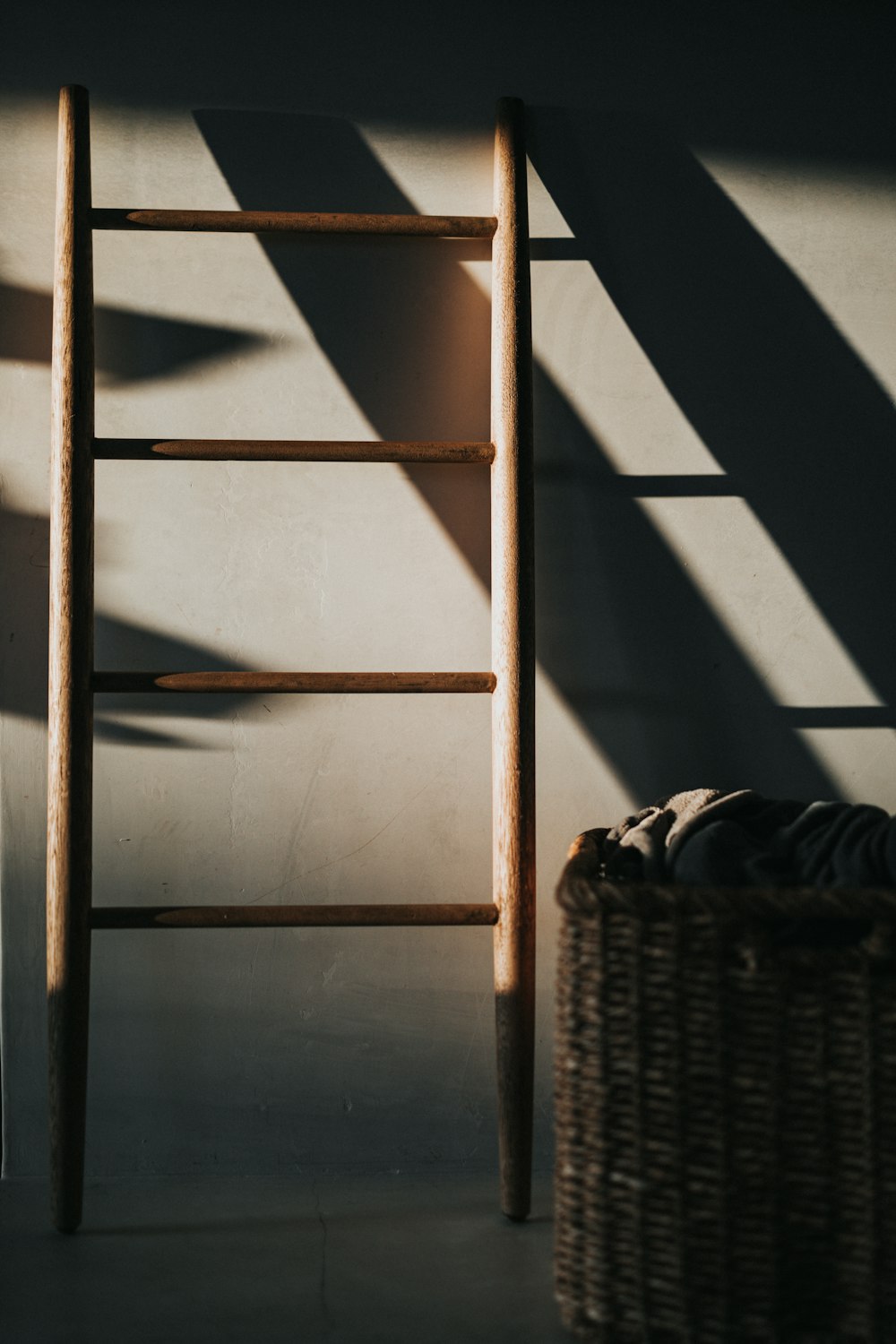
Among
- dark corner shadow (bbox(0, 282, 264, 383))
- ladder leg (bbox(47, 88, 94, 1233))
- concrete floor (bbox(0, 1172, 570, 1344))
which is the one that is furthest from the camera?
dark corner shadow (bbox(0, 282, 264, 383))

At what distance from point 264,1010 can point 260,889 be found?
16 centimetres

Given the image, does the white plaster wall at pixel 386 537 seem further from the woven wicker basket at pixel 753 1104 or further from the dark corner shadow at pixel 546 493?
the woven wicker basket at pixel 753 1104

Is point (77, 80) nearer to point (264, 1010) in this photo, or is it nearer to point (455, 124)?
point (455, 124)

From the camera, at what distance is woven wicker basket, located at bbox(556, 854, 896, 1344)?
3.03 ft

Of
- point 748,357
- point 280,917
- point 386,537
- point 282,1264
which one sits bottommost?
point 282,1264

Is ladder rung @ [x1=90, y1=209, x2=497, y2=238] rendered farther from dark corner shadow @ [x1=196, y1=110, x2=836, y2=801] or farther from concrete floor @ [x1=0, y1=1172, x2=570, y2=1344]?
concrete floor @ [x1=0, y1=1172, x2=570, y2=1344]

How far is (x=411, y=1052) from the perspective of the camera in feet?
4.78

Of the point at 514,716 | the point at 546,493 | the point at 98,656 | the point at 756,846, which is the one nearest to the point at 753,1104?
the point at 756,846

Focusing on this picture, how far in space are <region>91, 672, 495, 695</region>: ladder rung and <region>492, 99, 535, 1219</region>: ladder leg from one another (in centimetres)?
6

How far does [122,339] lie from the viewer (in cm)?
143

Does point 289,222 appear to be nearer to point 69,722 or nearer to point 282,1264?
point 69,722

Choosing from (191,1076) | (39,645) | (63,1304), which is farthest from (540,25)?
(63,1304)

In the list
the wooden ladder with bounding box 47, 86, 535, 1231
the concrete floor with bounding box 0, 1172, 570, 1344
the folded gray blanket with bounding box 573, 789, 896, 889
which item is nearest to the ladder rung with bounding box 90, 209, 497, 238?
the wooden ladder with bounding box 47, 86, 535, 1231

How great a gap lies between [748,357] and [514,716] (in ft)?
1.96
